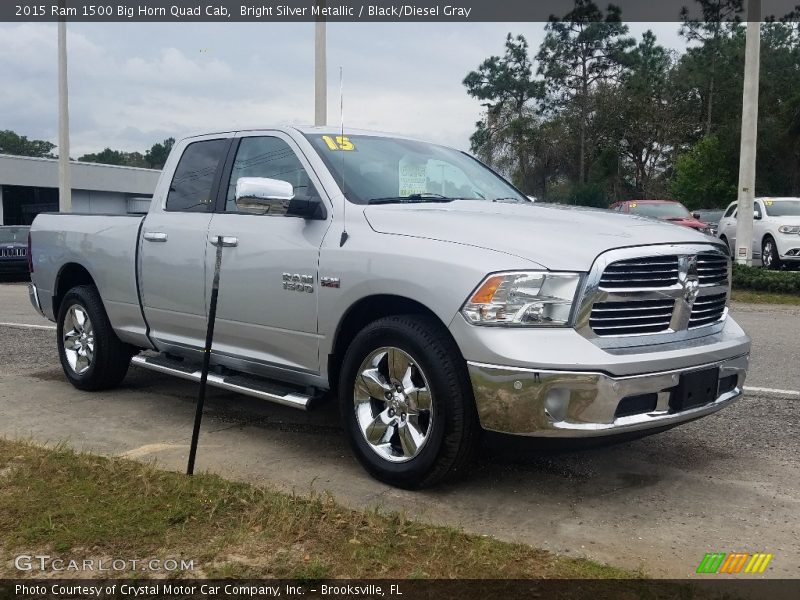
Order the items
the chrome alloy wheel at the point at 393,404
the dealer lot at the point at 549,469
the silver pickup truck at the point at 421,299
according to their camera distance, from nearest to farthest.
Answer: the dealer lot at the point at 549,469 → the silver pickup truck at the point at 421,299 → the chrome alloy wheel at the point at 393,404

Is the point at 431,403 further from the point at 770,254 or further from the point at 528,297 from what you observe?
the point at 770,254

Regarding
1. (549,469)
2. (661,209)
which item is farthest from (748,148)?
(549,469)

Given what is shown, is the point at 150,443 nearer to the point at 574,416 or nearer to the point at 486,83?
the point at 574,416

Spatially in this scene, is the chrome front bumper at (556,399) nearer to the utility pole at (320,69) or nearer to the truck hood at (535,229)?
the truck hood at (535,229)

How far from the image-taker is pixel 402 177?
4988mm

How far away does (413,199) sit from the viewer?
4.82 m

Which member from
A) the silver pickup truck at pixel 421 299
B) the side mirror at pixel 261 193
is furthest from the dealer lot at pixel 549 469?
the side mirror at pixel 261 193

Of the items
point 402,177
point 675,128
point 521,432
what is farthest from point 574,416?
point 675,128

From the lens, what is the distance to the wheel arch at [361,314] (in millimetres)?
4195

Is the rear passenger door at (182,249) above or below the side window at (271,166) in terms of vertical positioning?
below

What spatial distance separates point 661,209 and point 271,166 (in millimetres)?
15896

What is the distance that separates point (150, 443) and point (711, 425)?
350cm

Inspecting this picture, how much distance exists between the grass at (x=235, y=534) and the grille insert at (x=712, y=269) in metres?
1.73

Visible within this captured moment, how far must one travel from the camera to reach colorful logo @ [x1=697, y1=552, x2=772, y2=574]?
3264 millimetres
